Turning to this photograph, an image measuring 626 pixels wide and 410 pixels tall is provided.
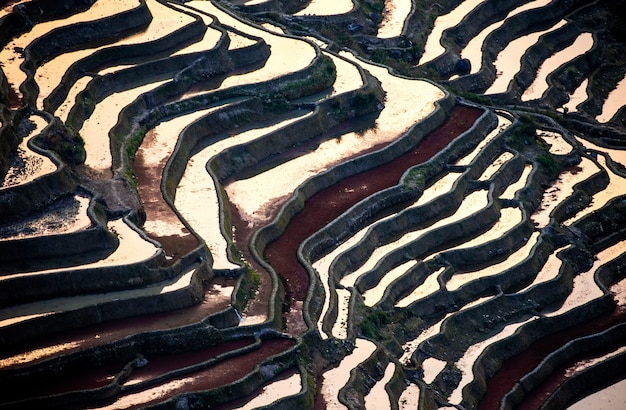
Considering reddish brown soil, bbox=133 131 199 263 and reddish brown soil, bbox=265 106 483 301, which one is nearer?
reddish brown soil, bbox=133 131 199 263

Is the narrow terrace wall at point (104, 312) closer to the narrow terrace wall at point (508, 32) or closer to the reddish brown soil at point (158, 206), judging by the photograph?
the reddish brown soil at point (158, 206)

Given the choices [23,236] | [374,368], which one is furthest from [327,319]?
[23,236]

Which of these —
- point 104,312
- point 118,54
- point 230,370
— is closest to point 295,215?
point 104,312

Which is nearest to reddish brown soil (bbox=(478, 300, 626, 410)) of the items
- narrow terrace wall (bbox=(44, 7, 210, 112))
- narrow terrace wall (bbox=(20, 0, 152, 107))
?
narrow terrace wall (bbox=(44, 7, 210, 112))

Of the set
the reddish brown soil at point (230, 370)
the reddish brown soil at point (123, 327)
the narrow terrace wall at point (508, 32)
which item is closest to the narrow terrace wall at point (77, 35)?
the reddish brown soil at point (123, 327)

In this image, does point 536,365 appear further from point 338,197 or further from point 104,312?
point 104,312

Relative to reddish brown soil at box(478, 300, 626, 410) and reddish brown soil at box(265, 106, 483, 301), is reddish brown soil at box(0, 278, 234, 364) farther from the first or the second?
reddish brown soil at box(478, 300, 626, 410)

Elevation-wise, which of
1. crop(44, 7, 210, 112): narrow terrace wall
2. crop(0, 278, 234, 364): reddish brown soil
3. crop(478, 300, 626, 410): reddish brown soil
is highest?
crop(0, 278, 234, 364): reddish brown soil
